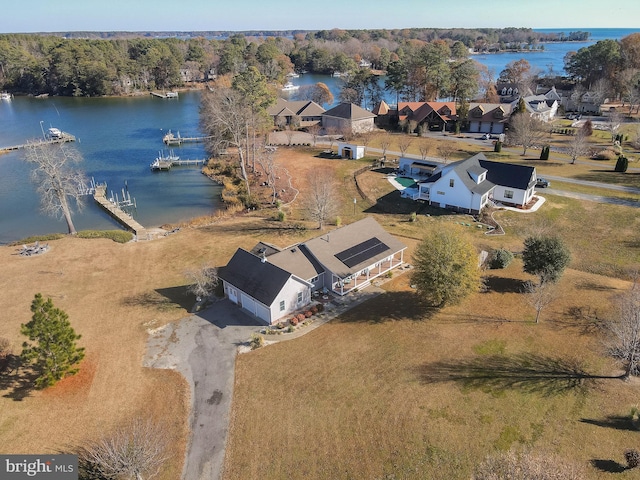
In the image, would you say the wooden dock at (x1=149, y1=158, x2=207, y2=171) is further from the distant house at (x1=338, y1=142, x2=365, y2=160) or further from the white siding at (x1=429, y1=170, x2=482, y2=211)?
the white siding at (x1=429, y1=170, x2=482, y2=211)

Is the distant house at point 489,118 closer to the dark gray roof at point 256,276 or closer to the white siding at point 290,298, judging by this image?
the white siding at point 290,298

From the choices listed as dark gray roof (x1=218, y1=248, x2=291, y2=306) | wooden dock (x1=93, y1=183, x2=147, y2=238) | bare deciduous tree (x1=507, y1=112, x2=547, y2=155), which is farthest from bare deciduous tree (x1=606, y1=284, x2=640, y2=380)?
bare deciduous tree (x1=507, y1=112, x2=547, y2=155)

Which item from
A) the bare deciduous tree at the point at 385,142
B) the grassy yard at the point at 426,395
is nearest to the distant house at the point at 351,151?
the bare deciduous tree at the point at 385,142

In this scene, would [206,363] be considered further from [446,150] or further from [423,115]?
[423,115]

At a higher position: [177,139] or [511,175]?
[177,139]

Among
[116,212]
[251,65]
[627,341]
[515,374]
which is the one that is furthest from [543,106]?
[116,212]

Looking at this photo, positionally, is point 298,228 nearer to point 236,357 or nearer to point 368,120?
point 236,357
